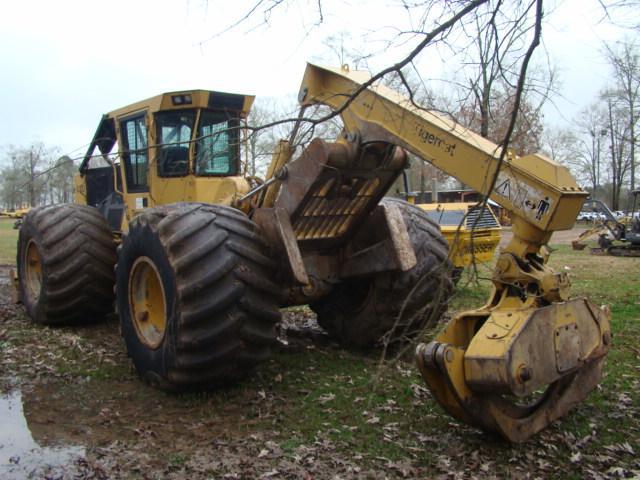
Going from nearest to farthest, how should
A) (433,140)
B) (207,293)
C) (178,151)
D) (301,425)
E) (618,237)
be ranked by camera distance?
1. (433,140)
2. (301,425)
3. (207,293)
4. (178,151)
5. (618,237)

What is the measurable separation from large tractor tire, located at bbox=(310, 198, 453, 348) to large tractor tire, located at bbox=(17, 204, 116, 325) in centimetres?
252

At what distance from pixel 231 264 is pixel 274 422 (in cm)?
121

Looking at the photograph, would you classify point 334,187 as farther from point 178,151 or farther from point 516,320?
point 178,151

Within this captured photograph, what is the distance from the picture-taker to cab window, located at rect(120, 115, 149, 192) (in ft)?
24.7

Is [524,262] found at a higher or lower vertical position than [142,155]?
lower

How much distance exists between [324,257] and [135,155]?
2.99m

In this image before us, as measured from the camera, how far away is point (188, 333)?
15.6 ft

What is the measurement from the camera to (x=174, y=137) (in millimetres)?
7215

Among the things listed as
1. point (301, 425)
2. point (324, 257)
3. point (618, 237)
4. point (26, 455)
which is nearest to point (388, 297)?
point (324, 257)

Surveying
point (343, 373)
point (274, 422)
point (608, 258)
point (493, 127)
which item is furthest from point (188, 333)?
point (608, 258)

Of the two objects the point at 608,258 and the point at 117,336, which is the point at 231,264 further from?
the point at 608,258

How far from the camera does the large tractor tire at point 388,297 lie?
20.1 ft

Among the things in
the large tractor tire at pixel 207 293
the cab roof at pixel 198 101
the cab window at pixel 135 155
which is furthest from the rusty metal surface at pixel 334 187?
the cab window at pixel 135 155

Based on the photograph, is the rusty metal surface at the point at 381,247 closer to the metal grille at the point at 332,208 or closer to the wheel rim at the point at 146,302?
the metal grille at the point at 332,208
